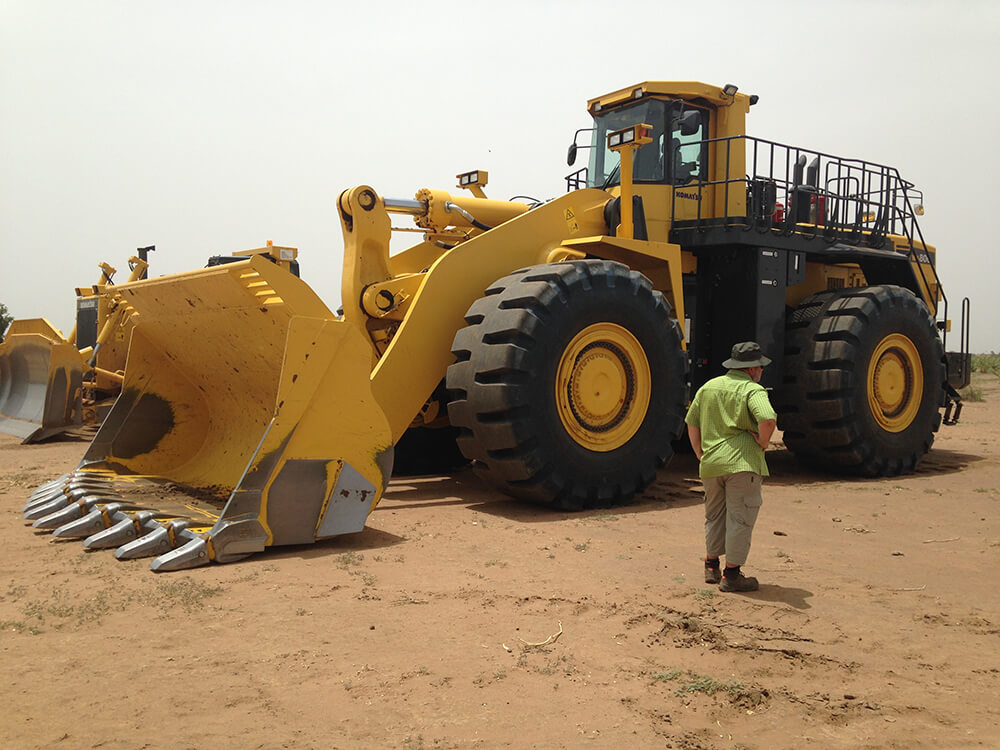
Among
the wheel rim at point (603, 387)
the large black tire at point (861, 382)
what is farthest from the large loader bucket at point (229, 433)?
the large black tire at point (861, 382)

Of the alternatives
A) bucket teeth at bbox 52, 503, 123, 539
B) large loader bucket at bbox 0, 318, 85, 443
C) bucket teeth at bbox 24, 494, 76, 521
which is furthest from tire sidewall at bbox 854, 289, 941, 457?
large loader bucket at bbox 0, 318, 85, 443

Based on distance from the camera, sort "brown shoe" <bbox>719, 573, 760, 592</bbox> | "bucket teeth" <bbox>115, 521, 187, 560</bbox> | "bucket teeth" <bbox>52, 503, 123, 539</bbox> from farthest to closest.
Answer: "bucket teeth" <bbox>52, 503, 123, 539</bbox>
"bucket teeth" <bbox>115, 521, 187, 560</bbox>
"brown shoe" <bbox>719, 573, 760, 592</bbox>

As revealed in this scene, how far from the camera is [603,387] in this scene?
6965 mm

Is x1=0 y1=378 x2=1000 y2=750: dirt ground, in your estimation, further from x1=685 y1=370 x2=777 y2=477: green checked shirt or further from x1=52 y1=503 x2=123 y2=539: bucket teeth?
x1=685 y1=370 x2=777 y2=477: green checked shirt

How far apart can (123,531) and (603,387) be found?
3.60 meters

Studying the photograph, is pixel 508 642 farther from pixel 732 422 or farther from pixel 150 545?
pixel 150 545

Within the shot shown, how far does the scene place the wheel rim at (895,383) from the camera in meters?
8.94

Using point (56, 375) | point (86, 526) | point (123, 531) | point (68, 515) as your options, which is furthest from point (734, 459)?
point (56, 375)

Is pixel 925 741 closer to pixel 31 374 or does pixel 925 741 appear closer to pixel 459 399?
pixel 459 399

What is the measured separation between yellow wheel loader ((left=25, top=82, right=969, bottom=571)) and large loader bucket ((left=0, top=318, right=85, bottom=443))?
4.92 metres

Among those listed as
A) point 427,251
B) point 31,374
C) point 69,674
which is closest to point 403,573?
point 69,674

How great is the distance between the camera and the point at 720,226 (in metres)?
8.55

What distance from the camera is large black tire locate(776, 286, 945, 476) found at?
8.54 metres

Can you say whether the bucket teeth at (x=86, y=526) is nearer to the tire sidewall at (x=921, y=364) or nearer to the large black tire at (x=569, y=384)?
the large black tire at (x=569, y=384)
